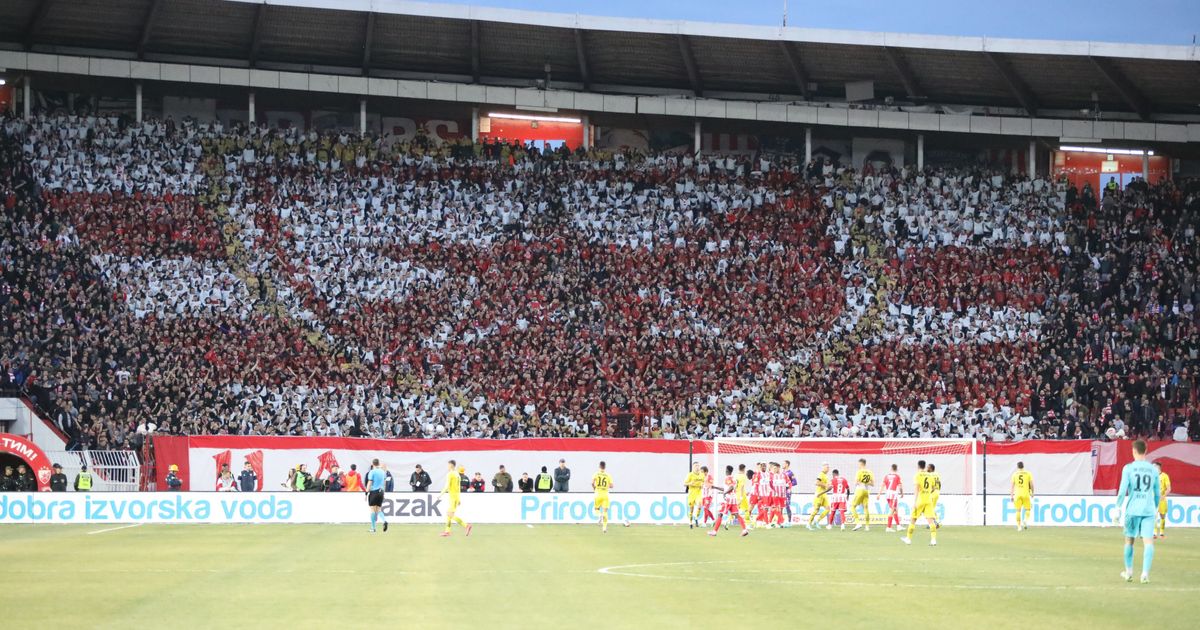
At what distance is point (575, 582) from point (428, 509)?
65.1 ft

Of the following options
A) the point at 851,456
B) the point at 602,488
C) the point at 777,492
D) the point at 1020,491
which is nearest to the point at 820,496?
the point at 777,492

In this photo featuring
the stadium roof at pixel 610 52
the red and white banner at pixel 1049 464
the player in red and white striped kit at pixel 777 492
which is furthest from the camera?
the stadium roof at pixel 610 52

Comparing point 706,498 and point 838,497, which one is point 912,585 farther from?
point 838,497

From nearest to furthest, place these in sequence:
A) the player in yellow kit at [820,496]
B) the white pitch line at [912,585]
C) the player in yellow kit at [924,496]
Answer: the white pitch line at [912,585] < the player in yellow kit at [924,496] < the player in yellow kit at [820,496]

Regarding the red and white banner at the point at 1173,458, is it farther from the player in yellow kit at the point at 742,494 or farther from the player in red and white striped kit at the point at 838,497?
the player in yellow kit at the point at 742,494

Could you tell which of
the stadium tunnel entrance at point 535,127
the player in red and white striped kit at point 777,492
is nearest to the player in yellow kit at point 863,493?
the player in red and white striped kit at point 777,492

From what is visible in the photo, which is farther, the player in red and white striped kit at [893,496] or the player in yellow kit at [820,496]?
the player in yellow kit at [820,496]

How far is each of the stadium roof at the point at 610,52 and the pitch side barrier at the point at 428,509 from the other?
24.6 meters

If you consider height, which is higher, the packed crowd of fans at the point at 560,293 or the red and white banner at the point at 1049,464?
the packed crowd of fans at the point at 560,293

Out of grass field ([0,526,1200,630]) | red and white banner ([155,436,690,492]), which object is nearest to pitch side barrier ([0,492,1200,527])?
red and white banner ([155,436,690,492])

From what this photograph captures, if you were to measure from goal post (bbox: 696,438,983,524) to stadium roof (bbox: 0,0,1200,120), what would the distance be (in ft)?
74.0

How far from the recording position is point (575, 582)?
20.9 meters

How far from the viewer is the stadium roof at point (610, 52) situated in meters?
58.3

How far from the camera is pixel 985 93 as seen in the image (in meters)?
65.2
